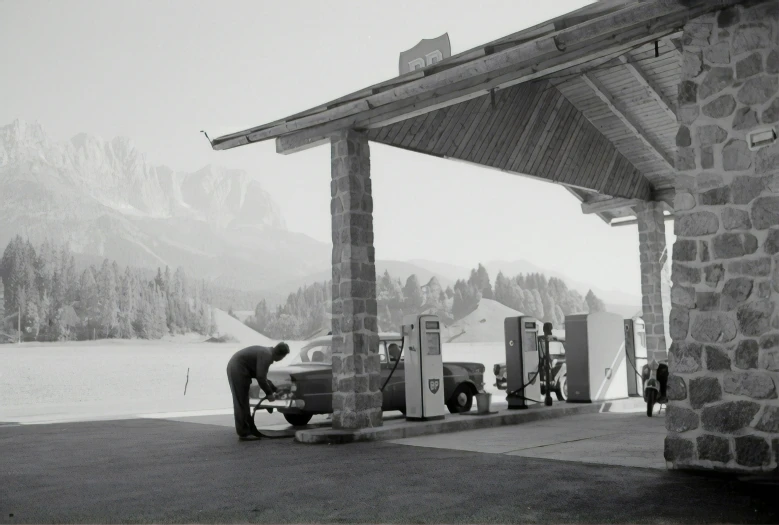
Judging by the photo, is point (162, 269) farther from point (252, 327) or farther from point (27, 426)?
point (27, 426)

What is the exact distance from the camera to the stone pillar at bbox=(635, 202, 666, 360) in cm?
1764

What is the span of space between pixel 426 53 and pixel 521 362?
19.3ft

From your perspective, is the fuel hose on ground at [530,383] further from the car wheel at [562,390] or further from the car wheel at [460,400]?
the car wheel at [562,390]

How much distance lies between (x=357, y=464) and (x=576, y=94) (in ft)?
31.4

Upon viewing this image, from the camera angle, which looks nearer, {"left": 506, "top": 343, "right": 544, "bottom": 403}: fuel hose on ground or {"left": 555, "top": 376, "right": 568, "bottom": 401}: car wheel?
{"left": 506, "top": 343, "right": 544, "bottom": 403}: fuel hose on ground

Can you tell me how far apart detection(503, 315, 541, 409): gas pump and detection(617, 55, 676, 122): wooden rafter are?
455 centimetres

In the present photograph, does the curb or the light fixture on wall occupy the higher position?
the light fixture on wall

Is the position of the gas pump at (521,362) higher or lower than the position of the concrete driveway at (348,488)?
higher

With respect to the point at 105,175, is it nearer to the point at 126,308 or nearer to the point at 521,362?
the point at 126,308

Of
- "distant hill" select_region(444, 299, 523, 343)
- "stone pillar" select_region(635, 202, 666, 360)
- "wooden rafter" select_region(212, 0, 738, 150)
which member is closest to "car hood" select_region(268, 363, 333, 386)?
"wooden rafter" select_region(212, 0, 738, 150)

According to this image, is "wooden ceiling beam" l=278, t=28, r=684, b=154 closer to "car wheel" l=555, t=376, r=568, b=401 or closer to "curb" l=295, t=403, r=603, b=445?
"curb" l=295, t=403, r=603, b=445

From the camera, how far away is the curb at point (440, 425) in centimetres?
1100

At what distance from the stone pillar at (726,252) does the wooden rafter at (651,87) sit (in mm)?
5716

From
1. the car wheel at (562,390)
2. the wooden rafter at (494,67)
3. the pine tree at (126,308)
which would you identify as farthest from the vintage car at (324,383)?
the pine tree at (126,308)
